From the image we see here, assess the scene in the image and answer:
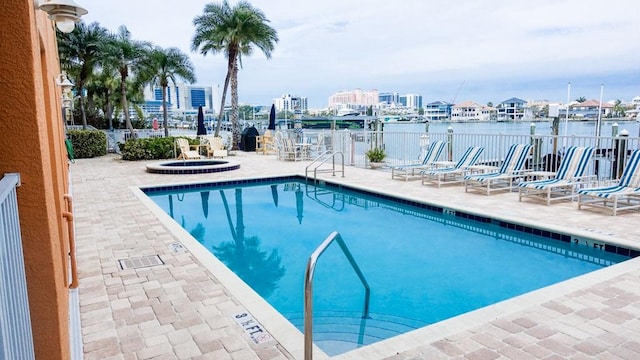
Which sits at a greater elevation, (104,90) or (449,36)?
(449,36)

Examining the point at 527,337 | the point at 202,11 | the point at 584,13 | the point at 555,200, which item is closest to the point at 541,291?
the point at 527,337

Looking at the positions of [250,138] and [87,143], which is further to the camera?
[250,138]

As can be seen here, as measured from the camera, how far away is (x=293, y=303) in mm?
4703

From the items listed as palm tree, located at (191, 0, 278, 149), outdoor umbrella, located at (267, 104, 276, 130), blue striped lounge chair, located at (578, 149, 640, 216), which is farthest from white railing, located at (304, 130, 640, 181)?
palm tree, located at (191, 0, 278, 149)

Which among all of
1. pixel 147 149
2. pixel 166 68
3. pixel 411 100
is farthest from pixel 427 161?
pixel 411 100

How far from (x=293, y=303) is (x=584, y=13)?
13708mm

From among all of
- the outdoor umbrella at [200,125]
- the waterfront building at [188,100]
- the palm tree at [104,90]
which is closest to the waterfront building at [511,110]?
the outdoor umbrella at [200,125]

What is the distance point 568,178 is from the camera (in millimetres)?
8297

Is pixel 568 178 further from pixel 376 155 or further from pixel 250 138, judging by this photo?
pixel 250 138

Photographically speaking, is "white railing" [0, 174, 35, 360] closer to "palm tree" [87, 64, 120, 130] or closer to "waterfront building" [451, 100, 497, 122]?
"waterfront building" [451, 100, 497, 122]

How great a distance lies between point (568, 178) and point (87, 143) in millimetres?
17316

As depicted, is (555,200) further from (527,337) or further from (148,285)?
(148,285)

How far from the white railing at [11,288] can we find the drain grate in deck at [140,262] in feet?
10.2

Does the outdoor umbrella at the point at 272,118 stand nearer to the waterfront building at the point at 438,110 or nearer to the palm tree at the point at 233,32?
the palm tree at the point at 233,32
